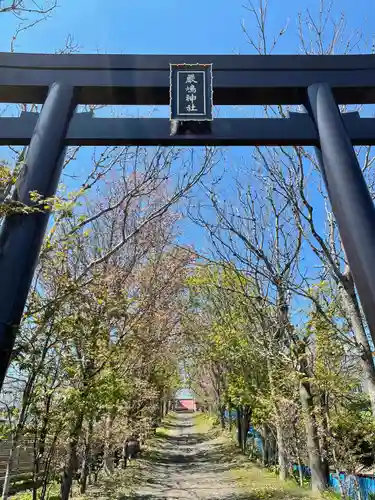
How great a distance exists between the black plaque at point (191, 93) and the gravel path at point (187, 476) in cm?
1074

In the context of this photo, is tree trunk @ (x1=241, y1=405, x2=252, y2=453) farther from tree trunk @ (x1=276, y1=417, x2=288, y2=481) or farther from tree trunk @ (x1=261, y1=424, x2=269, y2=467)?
tree trunk @ (x1=276, y1=417, x2=288, y2=481)

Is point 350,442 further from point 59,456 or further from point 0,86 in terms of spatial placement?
point 0,86

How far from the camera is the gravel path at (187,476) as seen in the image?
1170cm

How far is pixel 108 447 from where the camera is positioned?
13234 millimetres

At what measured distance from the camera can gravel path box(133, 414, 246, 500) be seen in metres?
11.7

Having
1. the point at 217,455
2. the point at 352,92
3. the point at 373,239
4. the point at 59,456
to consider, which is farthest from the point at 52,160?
the point at 217,455

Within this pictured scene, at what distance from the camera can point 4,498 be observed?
5.38 meters

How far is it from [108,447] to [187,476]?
152 inches

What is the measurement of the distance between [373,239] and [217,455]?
68.1ft

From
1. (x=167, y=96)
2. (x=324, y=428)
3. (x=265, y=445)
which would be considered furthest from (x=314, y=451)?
(x=167, y=96)

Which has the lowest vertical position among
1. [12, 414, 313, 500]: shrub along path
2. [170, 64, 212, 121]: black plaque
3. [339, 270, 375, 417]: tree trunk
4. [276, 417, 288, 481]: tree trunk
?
[12, 414, 313, 500]: shrub along path

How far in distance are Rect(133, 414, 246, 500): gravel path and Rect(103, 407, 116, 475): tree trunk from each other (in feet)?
4.21

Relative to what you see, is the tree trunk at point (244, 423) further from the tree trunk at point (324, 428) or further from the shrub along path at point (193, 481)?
the tree trunk at point (324, 428)

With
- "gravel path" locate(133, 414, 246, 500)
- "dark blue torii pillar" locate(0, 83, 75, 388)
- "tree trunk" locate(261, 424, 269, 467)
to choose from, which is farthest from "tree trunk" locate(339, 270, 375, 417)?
"tree trunk" locate(261, 424, 269, 467)
